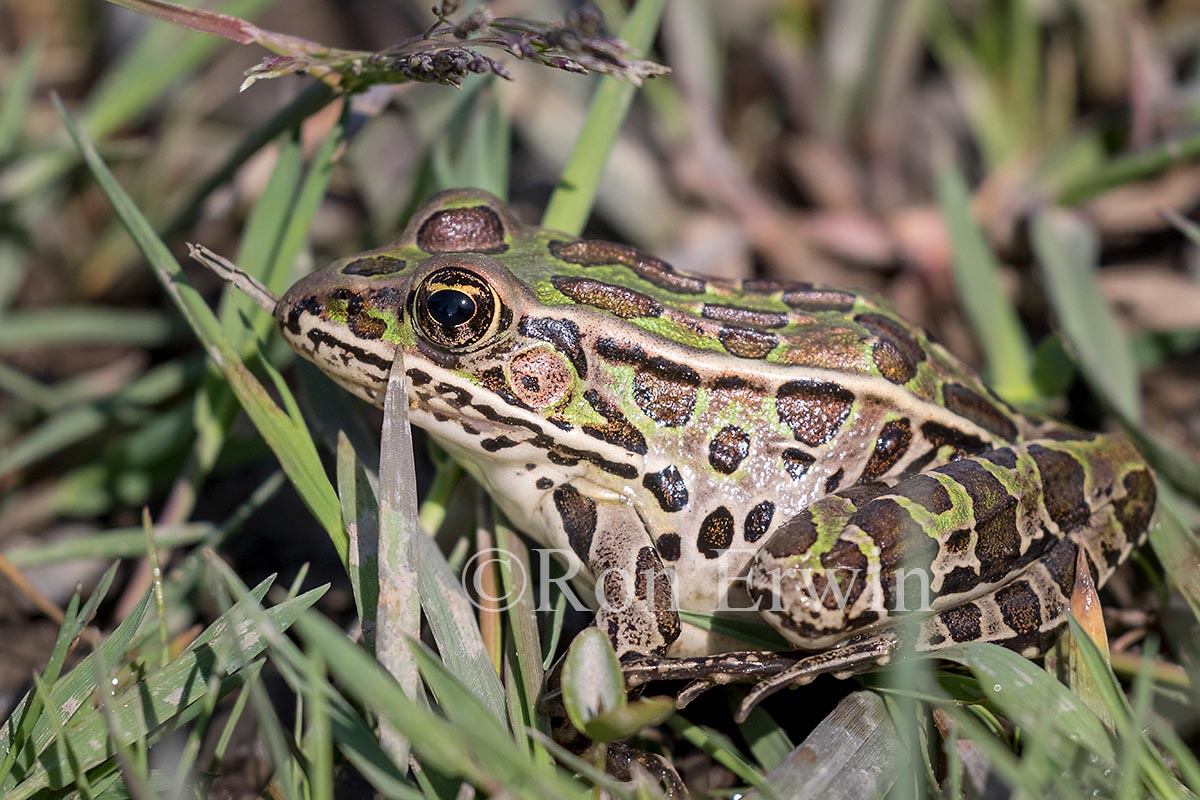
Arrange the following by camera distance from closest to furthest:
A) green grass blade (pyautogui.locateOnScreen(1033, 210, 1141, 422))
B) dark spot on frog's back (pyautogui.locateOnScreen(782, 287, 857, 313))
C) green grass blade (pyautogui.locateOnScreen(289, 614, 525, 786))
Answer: green grass blade (pyautogui.locateOnScreen(289, 614, 525, 786)), dark spot on frog's back (pyautogui.locateOnScreen(782, 287, 857, 313)), green grass blade (pyautogui.locateOnScreen(1033, 210, 1141, 422))

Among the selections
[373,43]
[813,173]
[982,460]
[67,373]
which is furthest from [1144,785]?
[373,43]

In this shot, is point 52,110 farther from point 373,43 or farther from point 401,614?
point 401,614

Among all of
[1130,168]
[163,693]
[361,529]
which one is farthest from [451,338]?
[1130,168]

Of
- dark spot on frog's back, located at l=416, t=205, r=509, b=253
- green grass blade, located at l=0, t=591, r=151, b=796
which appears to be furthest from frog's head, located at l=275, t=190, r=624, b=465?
green grass blade, located at l=0, t=591, r=151, b=796

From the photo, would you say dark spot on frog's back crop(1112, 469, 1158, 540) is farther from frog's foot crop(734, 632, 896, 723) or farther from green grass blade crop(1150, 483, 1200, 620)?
frog's foot crop(734, 632, 896, 723)

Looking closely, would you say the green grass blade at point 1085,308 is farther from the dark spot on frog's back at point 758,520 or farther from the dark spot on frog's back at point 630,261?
the dark spot on frog's back at point 630,261

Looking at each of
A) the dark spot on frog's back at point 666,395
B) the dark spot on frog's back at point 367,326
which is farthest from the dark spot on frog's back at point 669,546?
the dark spot on frog's back at point 367,326
